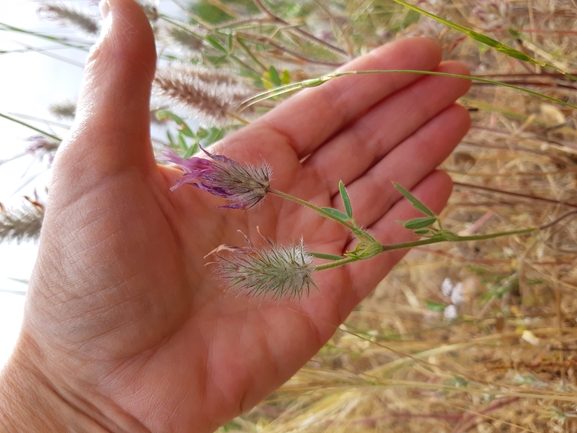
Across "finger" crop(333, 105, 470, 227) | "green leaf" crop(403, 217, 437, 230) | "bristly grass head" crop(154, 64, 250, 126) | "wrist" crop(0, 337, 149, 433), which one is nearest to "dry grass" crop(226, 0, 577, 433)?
"finger" crop(333, 105, 470, 227)

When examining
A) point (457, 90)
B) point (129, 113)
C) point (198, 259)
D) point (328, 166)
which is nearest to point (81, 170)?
point (129, 113)

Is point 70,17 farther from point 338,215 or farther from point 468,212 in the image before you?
point 468,212

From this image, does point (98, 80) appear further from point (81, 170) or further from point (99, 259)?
point (99, 259)

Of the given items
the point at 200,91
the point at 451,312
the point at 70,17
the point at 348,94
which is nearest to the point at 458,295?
the point at 451,312

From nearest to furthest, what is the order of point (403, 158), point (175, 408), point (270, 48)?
point (175, 408) < point (403, 158) < point (270, 48)

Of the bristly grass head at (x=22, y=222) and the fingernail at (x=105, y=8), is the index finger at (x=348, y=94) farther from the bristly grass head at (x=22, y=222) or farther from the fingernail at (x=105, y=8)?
the bristly grass head at (x=22, y=222)

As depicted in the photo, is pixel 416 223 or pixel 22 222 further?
pixel 22 222
